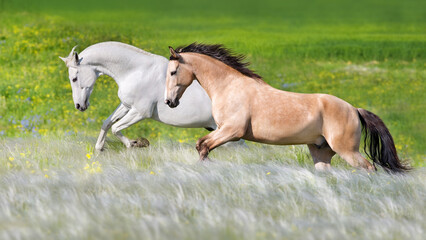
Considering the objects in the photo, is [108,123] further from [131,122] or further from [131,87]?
[131,87]

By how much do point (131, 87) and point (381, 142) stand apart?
3489 mm

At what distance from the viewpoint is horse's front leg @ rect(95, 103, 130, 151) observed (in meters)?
9.19

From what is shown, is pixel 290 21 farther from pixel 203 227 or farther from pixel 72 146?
→ pixel 203 227

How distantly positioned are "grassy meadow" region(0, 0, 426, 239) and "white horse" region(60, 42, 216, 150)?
1.41 feet

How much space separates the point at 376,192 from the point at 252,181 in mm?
1199

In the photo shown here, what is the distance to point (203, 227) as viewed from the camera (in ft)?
17.1

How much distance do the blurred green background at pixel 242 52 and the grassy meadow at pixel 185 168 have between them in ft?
0.19

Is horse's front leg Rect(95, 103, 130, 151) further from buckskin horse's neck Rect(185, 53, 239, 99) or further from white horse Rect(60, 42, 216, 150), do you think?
buckskin horse's neck Rect(185, 53, 239, 99)

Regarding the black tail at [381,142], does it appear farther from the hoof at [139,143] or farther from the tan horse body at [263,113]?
the hoof at [139,143]

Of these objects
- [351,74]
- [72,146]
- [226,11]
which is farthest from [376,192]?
[226,11]

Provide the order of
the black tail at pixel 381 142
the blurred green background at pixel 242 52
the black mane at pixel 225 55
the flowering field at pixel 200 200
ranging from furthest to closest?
the blurred green background at pixel 242 52, the black mane at pixel 225 55, the black tail at pixel 381 142, the flowering field at pixel 200 200

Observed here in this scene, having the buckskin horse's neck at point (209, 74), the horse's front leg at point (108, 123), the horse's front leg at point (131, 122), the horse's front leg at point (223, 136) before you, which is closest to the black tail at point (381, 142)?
the horse's front leg at point (223, 136)

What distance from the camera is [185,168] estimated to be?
7.17 meters

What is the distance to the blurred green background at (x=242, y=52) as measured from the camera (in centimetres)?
1359
